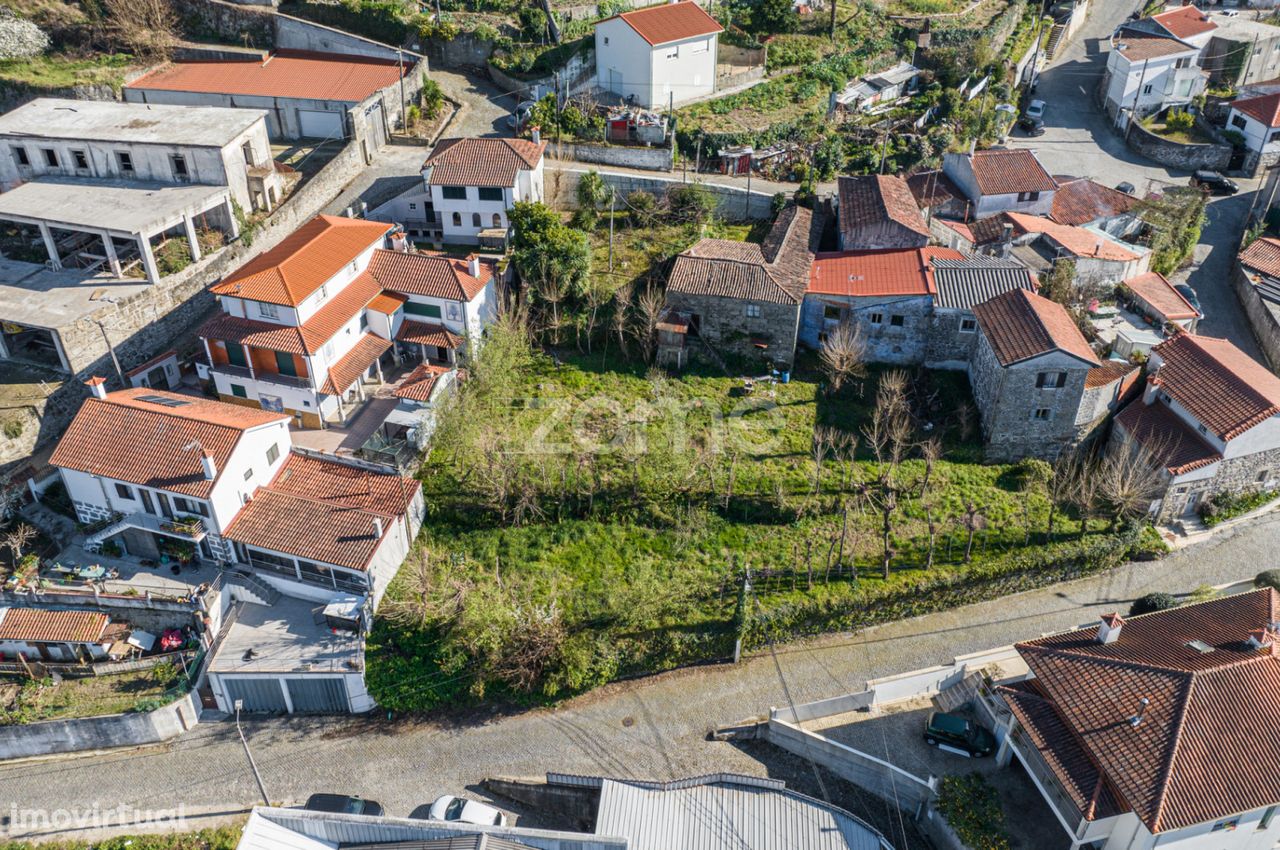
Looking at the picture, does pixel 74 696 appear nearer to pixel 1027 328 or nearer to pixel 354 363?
pixel 354 363

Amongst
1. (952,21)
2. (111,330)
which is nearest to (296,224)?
(111,330)

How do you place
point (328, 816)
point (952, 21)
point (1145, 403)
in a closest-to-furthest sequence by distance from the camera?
1. point (328, 816)
2. point (1145, 403)
3. point (952, 21)

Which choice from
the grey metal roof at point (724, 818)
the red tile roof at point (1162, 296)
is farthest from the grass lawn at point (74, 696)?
the red tile roof at point (1162, 296)

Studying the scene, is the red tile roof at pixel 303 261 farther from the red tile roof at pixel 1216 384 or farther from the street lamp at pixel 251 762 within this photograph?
the red tile roof at pixel 1216 384

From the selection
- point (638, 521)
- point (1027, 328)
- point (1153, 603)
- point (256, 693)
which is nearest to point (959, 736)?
point (1153, 603)

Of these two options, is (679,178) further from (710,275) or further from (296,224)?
(296,224)

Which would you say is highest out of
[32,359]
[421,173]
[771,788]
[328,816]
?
[421,173]
